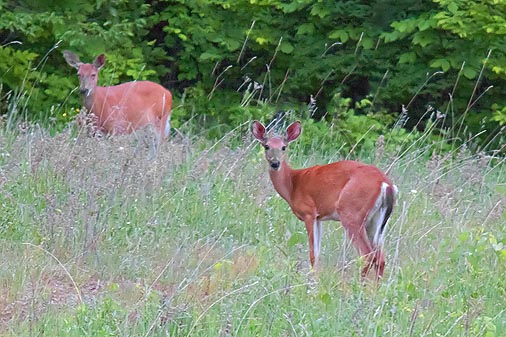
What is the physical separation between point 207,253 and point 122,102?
507 cm

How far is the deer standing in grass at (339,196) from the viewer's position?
6.61 metres

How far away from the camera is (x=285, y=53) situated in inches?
503

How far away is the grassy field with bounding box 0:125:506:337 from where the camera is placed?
16.5 ft

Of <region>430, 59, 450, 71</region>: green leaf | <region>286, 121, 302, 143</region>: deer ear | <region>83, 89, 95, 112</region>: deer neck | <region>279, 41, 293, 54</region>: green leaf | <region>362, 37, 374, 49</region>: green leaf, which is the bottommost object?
<region>83, 89, 95, 112</region>: deer neck

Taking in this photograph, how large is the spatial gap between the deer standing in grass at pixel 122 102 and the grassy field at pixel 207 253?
2.12m

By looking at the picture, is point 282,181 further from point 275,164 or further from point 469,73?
point 469,73

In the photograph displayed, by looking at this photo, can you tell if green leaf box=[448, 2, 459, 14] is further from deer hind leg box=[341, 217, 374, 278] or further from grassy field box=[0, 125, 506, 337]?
deer hind leg box=[341, 217, 374, 278]

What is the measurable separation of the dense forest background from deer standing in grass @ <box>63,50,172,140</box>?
308 mm

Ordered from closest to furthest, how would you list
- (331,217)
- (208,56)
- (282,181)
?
(331,217) → (282,181) → (208,56)

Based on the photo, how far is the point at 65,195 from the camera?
6.89m

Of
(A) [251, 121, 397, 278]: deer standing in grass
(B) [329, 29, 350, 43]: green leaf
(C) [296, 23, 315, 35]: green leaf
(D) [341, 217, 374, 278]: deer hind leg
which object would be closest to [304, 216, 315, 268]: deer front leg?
(A) [251, 121, 397, 278]: deer standing in grass

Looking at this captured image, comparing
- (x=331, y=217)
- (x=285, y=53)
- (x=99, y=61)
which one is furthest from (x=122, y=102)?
(x=331, y=217)

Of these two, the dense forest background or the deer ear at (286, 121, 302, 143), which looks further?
the dense forest background

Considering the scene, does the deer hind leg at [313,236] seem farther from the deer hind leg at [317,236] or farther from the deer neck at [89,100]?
the deer neck at [89,100]
